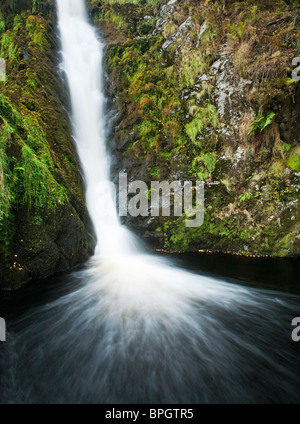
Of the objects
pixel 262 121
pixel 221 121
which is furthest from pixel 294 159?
pixel 221 121

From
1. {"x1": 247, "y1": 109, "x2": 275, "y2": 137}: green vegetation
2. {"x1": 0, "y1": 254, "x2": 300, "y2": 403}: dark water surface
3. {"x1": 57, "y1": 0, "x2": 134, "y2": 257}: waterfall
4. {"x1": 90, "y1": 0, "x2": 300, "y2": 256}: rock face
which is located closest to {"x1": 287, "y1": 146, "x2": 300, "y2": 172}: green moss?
{"x1": 90, "y1": 0, "x2": 300, "y2": 256}: rock face

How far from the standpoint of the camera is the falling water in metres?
2.15

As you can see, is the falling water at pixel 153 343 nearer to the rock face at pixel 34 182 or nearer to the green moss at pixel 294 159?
the rock face at pixel 34 182

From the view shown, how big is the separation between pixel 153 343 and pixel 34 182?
3.86 metres

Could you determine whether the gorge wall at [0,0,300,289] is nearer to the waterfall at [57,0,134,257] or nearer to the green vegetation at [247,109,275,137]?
the green vegetation at [247,109,275,137]

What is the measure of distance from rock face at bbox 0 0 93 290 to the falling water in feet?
3.11

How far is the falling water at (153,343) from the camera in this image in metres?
2.15

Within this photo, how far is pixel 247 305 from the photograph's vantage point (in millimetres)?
3902

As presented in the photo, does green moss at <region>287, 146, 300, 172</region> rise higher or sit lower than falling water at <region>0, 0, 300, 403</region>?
higher

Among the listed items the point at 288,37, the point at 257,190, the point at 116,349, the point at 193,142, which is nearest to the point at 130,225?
the point at 193,142

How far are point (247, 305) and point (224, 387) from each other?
6.72 feet

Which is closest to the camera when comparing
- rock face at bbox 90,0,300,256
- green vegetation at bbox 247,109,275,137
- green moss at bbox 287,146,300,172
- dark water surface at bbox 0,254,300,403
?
dark water surface at bbox 0,254,300,403

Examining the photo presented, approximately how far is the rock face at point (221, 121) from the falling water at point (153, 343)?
2545 millimetres

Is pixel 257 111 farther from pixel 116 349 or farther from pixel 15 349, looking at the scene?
pixel 15 349
